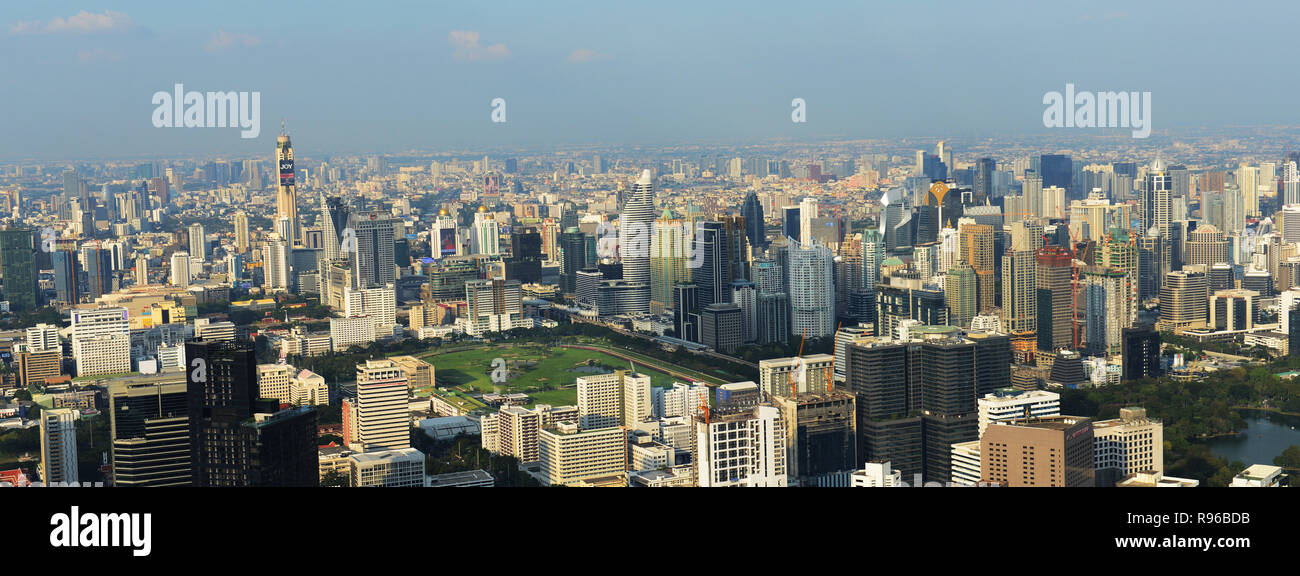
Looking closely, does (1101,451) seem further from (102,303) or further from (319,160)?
(102,303)

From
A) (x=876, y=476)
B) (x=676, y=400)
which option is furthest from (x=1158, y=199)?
(x=876, y=476)

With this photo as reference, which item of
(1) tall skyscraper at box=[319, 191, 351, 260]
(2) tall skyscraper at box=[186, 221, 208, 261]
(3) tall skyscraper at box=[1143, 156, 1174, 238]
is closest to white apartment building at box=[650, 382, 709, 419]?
(3) tall skyscraper at box=[1143, 156, 1174, 238]

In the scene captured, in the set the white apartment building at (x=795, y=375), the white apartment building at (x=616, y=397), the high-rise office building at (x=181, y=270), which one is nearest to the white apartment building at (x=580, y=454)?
the white apartment building at (x=616, y=397)

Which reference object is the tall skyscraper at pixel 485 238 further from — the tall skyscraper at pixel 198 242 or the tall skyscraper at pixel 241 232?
the tall skyscraper at pixel 198 242

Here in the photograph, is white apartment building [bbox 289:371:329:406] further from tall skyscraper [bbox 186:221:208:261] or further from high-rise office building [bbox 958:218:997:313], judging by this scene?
high-rise office building [bbox 958:218:997:313]

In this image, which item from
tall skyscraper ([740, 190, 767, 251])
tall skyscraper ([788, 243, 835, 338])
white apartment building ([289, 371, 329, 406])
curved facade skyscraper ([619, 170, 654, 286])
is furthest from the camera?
tall skyscraper ([740, 190, 767, 251])
